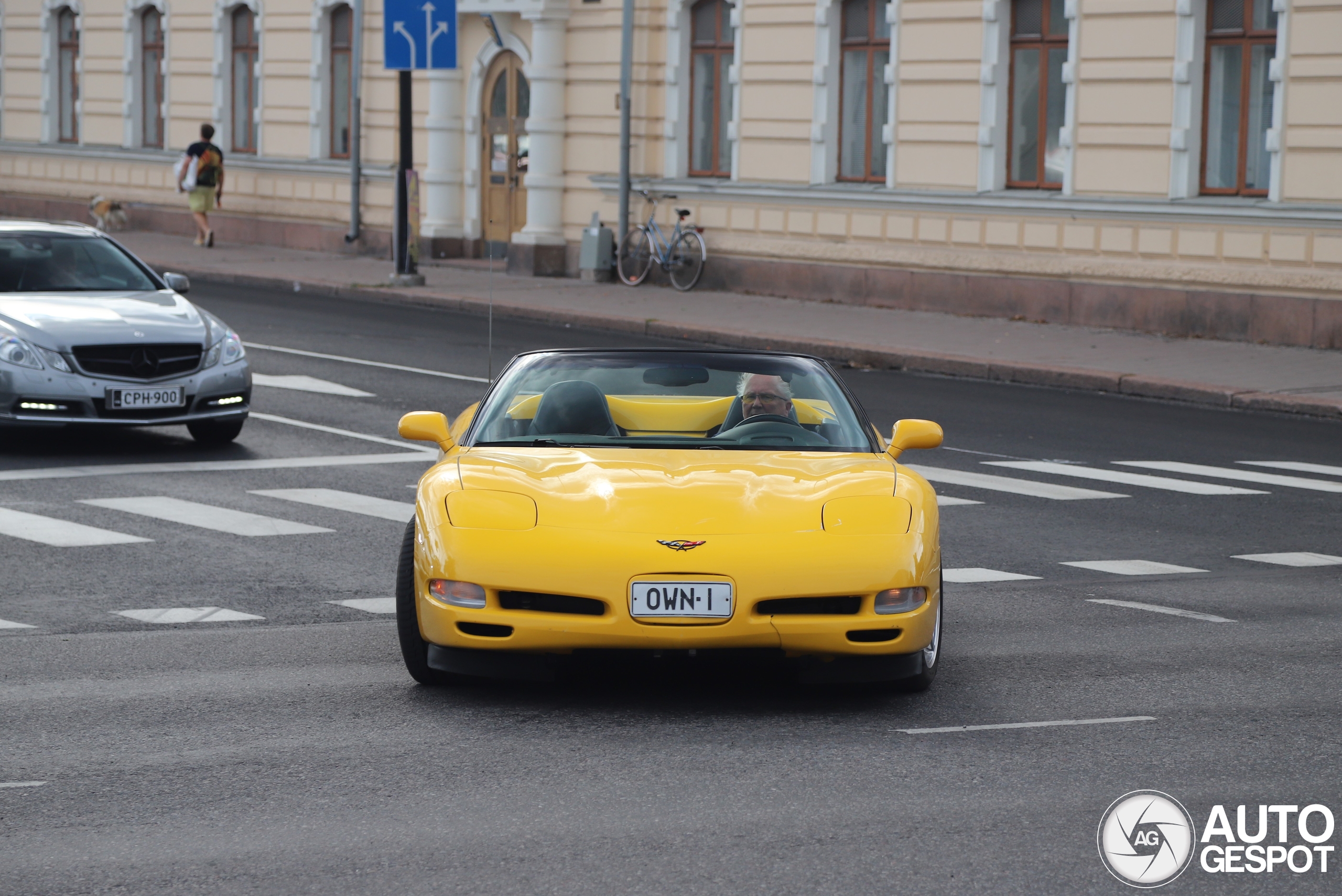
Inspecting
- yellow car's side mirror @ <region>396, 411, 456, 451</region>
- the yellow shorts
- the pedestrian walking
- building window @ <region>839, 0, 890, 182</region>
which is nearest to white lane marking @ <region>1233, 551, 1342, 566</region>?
yellow car's side mirror @ <region>396, 411, 456, 451</region>

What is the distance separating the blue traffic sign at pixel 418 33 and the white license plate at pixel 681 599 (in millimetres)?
19403

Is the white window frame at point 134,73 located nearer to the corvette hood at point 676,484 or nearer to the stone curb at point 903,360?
the stone curb at point 903,360

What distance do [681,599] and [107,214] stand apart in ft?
101

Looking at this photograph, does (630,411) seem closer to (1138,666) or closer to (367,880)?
(1138,666)

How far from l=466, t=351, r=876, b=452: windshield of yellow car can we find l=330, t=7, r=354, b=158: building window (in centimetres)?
2511

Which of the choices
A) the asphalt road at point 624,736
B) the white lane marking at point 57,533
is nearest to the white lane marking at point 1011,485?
the asphalt road at point 624,736

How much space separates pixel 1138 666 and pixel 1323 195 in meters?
14.3

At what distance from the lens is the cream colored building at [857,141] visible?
21234 mm

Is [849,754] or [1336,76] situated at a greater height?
[1336,76]

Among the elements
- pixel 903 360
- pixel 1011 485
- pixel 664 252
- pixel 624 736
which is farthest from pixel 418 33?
pixel 624 736

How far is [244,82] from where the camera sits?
34656mm

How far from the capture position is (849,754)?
6.03m

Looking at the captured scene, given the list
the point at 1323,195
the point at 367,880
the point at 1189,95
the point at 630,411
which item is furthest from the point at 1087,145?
the point at 367,880

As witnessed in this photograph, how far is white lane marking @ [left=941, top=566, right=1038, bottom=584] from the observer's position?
9383 millimetres
